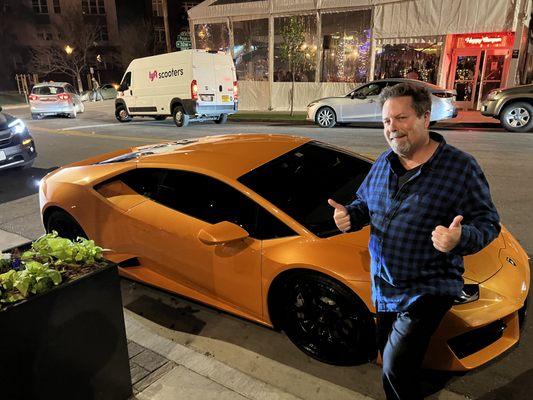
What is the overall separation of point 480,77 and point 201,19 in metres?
12.5

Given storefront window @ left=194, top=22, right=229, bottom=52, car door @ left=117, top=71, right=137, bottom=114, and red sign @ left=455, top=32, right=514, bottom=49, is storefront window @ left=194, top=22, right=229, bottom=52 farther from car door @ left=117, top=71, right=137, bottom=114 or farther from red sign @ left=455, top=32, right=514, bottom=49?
red sign @ left=455, top=32, right=514, bottom=49

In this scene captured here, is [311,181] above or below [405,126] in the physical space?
below

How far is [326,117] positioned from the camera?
13.3 meters

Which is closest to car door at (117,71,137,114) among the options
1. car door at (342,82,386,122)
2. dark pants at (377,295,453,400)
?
car door at (342,82,386,122)

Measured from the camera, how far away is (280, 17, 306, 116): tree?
18062 mm

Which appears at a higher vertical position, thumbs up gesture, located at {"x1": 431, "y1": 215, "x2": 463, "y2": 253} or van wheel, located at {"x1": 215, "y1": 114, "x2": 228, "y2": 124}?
thumbs up gesture, located at {"x1": 431, "y1": 215, "x2": 463, "y2": 253}

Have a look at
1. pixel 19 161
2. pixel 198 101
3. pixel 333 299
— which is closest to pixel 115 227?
pixel 333 299

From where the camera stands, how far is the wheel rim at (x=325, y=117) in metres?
13.2

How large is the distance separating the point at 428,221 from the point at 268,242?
1.26 m

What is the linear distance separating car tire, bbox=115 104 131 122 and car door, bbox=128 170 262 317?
1518 centimetres

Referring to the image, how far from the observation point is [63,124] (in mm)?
17047

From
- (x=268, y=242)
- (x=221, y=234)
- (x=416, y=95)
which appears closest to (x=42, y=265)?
(x=221, y=234)

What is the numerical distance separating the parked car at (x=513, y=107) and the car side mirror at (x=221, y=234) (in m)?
10.8

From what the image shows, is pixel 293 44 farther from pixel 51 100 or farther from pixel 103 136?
pixel 51 100
